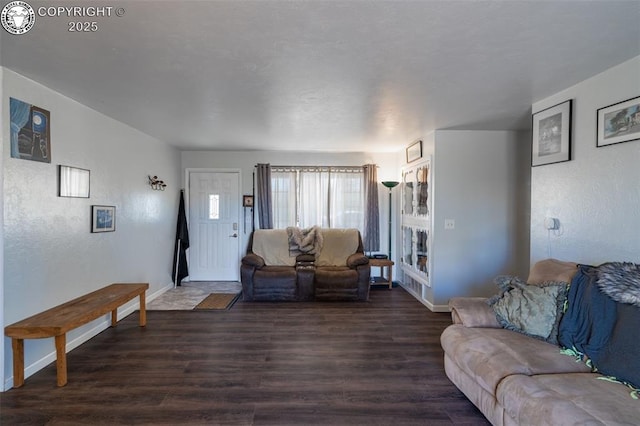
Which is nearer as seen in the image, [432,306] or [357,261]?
[432,306]

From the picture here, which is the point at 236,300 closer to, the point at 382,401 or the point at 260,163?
the point at 260,163

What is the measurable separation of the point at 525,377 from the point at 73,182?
390 centimetres

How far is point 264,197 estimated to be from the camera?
5.27m

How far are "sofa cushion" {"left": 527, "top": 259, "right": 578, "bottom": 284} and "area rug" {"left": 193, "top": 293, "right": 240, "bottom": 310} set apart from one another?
3521 mm

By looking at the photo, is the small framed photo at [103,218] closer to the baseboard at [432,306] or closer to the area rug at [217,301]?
the area rug at [217,301]

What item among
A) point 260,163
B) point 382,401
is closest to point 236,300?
point 260,163

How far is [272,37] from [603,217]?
2.71 metres

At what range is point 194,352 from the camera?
280 cm

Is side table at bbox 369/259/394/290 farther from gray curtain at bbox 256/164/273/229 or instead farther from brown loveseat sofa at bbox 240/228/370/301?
gray curtain at bbox 256/164/273/229

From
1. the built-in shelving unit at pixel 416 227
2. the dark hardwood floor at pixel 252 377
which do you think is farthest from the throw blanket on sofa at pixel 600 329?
the built-in shelving unit at pixel 416 227

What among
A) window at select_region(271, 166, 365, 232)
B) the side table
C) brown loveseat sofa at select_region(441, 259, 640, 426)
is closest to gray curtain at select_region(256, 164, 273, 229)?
window at select_region(271, 166, 365, 232)

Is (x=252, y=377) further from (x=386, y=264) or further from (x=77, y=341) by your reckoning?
(x=386, y=264)

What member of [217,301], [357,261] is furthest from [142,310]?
[357,261]

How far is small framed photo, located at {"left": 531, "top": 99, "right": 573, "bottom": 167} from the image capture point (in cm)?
254
